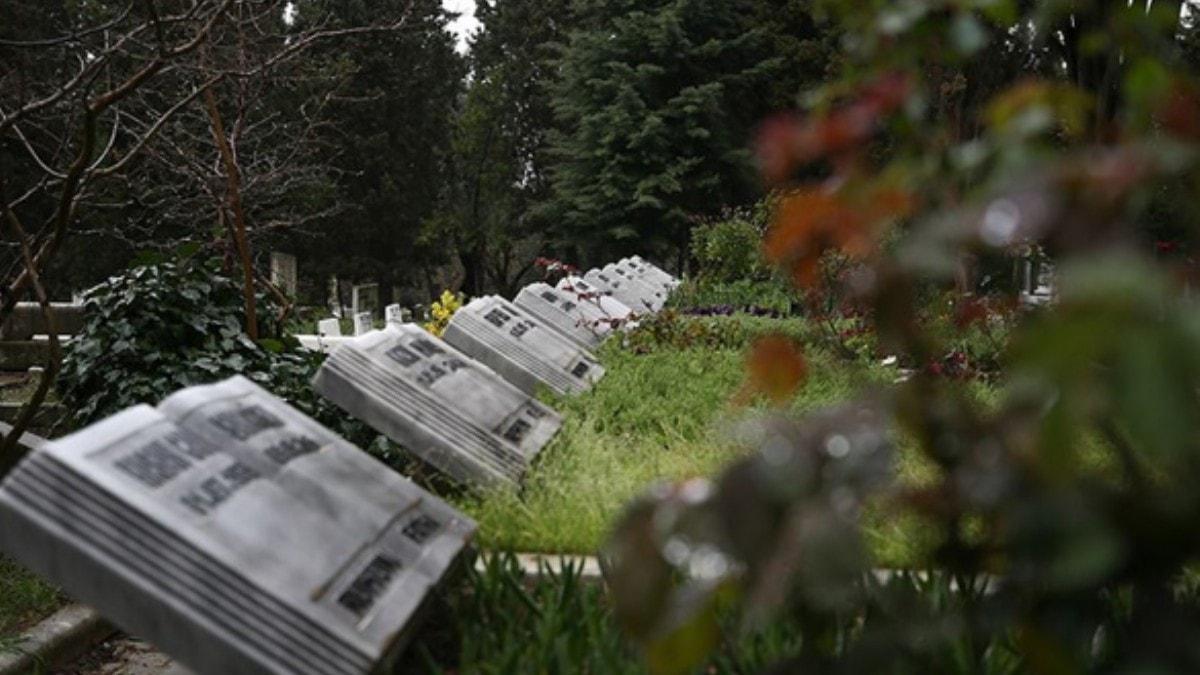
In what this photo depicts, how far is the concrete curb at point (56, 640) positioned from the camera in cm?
506

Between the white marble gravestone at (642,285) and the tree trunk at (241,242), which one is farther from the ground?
the tree trunk at (241,242)

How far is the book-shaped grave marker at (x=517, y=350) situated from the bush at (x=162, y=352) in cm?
89

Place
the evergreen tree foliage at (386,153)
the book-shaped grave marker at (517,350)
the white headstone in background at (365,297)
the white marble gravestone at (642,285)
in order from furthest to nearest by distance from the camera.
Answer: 1. the evergreen tree foliage at (386,153)
2. the white headstone in background at (365,297)
3. the white marble gravestone at (642,285)
4. the book-shaped grave marker at (517,350)

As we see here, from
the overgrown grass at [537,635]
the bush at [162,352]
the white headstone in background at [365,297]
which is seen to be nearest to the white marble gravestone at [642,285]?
the white headstone in background at [365,297]

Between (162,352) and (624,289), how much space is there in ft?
30.6

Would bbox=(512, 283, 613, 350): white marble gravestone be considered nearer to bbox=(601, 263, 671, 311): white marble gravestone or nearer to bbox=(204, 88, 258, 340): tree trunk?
bbox=(204, 88, 258, 340): tree trunk

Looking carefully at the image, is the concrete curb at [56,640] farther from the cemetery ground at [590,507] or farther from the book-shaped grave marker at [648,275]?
the book-shaped grave marker at [648,275]

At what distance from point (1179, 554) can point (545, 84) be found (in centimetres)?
3181

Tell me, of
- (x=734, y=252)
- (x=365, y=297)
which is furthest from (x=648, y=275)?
(x=365, y=297)

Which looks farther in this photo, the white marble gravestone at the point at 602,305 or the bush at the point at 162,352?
the white marble gravestone at the point at 602,305

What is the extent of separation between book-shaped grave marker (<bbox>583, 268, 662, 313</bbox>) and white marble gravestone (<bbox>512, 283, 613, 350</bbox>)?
330 cm

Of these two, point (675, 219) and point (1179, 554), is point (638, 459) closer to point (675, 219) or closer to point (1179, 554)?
point (1179, 554)

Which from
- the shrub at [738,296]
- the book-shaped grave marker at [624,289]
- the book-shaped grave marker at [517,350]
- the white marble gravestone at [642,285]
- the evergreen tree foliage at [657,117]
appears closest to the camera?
the book-shaped grave marker at [517,350]

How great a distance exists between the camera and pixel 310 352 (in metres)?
7.90
